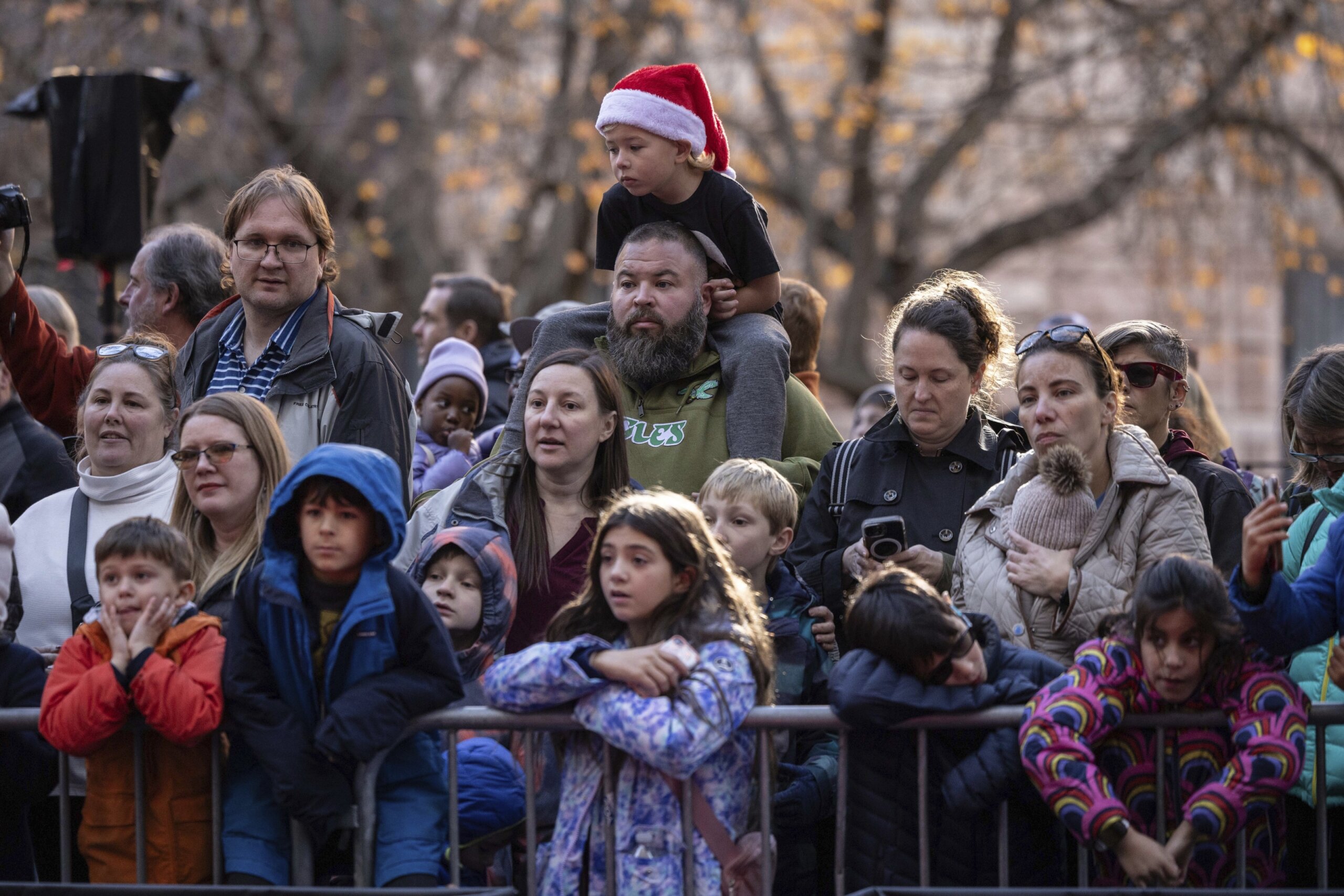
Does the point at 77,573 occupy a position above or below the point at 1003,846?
above

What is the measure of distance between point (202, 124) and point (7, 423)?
25.8 ft

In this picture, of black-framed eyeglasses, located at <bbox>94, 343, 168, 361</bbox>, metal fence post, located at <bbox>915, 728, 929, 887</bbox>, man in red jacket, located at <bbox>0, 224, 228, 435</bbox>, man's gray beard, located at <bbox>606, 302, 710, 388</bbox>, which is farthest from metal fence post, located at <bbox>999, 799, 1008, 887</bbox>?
man in red jacket, located at <bbox>0, 224, 228, 435</bbox>

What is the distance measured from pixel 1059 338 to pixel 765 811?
1571mm

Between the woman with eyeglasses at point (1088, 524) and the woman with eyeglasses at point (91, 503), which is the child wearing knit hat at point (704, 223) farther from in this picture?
the woman with eyeglasses at point (91, 503)

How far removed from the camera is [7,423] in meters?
4.93

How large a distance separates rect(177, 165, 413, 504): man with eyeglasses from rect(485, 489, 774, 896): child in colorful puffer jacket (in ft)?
3.36

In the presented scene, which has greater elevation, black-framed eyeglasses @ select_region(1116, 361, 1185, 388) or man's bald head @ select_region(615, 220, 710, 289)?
man's bald head @ select_region(615, 220, 710, 289)

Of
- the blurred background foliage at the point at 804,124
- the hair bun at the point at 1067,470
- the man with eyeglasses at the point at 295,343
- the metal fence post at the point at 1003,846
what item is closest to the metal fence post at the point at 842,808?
the metal fence post at the point at 1003,846

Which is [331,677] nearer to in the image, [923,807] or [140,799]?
[140,799]

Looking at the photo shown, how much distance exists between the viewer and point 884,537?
3939 millimetres

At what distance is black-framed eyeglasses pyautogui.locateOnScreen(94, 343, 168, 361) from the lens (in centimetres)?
436

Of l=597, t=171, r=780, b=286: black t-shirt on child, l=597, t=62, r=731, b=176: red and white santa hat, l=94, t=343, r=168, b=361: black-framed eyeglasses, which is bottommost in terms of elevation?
l=94, t=343, r=168, b=361: black-framed eyeglasses

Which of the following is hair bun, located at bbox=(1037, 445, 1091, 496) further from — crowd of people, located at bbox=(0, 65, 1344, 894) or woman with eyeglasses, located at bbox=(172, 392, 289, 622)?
woman with eyeglasses, located at bbox=(172, 392, 289, 622)

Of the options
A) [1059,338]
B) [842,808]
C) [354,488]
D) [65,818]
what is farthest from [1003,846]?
[65,818]
